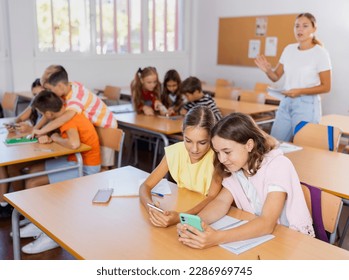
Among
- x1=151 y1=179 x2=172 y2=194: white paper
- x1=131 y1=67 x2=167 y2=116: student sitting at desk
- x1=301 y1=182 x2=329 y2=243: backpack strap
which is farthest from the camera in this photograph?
x1=131 y1=67 x2=167 y2=116: student sitting at desk

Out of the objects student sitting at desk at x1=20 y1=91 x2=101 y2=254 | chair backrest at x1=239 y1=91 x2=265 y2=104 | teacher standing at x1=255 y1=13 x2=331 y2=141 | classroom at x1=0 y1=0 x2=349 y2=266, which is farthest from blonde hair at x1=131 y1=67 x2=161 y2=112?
chair backrest at x1=239 y1=91 x2=265 y2=104

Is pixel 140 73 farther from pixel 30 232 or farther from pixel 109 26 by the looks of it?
pixel 109 26

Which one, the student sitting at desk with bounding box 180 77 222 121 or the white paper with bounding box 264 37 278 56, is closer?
the student sitting at desk with bounding box 180 77 222 121

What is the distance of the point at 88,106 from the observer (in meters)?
3.49

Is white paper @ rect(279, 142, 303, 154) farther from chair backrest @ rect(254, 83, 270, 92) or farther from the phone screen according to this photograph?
chair backrest @ rect(254, 83, 270, 92)

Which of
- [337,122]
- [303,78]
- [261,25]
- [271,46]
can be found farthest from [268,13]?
[303,78]

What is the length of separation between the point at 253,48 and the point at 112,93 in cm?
267

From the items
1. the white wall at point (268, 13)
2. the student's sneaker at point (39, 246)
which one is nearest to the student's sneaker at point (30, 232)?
the student's sneaker at point (39, 246)

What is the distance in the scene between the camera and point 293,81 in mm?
3418

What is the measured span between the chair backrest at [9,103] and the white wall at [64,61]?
1.62 ft

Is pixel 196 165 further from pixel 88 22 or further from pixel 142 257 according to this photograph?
pixel 88 22

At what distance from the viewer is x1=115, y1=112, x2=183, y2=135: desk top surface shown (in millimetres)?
3698

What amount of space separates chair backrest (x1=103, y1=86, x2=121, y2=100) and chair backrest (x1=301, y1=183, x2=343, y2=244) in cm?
435

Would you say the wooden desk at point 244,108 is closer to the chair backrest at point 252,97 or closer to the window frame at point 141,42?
the chair backrest at point 252,97
